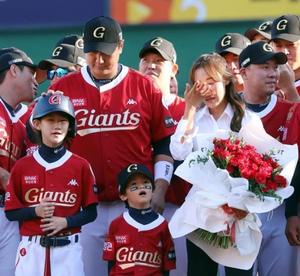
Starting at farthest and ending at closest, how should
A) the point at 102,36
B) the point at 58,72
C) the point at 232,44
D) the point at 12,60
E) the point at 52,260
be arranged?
the point at 232,44, the point at 58,72, the point at 12,60, the point at 102,36, the point at 52,260

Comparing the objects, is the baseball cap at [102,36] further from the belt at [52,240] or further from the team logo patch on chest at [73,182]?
the belt at [52,240]

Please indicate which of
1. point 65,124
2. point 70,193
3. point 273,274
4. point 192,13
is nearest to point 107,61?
point 65,124

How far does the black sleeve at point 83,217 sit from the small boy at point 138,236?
0.21 metres

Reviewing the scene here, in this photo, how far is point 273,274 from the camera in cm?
634

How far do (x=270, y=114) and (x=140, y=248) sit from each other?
1277 mm

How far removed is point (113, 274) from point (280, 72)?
1.79 meters

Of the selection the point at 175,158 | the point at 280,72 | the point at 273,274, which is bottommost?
the point at 273,274

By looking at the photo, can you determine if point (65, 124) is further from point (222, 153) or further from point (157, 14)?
point (157, 14)

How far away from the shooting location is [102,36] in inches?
245

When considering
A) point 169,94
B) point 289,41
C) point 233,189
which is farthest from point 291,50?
point 233,189

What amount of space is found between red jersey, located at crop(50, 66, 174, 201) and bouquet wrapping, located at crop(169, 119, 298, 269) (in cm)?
67

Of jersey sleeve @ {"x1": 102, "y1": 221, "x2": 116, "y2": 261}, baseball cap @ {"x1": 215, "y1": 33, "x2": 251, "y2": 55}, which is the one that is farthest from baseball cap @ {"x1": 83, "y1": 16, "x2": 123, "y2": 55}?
baseball cap @ {"x1": 215, "y1": 33, "x2": 251, "y2": 55}

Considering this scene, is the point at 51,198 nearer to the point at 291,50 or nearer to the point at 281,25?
the point at 291,50

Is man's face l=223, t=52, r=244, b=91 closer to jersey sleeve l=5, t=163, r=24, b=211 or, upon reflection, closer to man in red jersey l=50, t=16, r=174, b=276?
man in red jersey l=50, t=16, r=174, b=276
